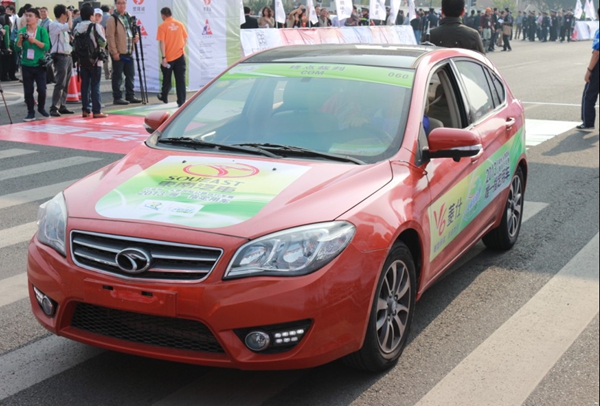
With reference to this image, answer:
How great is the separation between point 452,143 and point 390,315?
3.42 ft

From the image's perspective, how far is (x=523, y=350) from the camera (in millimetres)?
4590

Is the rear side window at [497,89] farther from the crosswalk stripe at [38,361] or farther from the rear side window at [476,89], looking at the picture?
the crosswalk stripe at [38,361]

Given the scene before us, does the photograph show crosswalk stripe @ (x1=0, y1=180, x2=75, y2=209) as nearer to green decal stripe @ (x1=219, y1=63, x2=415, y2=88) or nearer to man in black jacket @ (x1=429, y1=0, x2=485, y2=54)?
green decal stripe @ (x1=219, y1=63, x2=415, y2=88)

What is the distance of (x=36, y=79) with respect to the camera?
14836mm

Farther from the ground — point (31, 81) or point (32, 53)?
point (32, 53)

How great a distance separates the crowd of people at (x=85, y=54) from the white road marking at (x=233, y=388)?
11044mm

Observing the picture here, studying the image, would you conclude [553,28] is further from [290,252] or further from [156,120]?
[290,252]

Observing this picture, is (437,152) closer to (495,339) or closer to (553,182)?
(495,339)

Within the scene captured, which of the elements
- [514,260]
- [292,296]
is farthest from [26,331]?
[514,260]

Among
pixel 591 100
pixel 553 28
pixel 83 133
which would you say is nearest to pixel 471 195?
pixel 591 100

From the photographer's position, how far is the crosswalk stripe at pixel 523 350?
13.3 feet

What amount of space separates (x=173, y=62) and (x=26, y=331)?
39.7 feet

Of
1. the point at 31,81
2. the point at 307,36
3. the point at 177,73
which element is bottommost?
the point at 177,73

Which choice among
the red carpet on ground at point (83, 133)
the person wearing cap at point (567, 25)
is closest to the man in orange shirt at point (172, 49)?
the red carpet on ground at point (83, 133)
